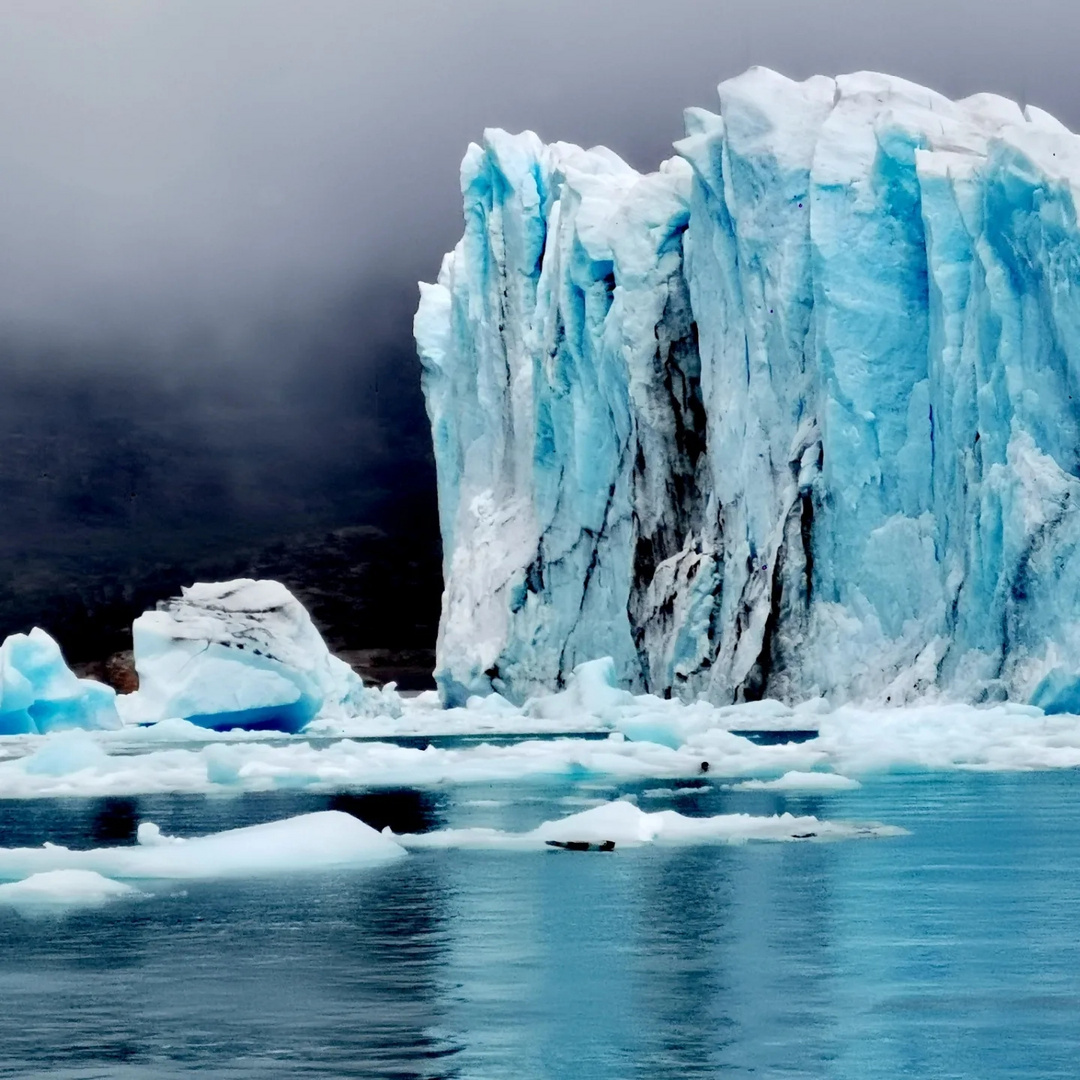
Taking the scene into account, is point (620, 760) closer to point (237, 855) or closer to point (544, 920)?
point (237, 855)

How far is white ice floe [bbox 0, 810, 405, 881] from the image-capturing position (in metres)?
7.98

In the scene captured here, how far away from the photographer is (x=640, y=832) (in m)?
9.02

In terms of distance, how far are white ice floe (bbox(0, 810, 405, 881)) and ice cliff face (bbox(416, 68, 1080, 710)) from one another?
46.6ft

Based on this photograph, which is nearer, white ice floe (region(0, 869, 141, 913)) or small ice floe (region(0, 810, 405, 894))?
white ice floe (region(0, 869, 141, 913))

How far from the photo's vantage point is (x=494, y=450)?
37.8m

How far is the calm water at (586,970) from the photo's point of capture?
14.3ft

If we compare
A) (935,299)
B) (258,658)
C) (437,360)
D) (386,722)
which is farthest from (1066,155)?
(437,360)

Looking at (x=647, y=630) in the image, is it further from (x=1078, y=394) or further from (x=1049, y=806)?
(x=1049, y=806)

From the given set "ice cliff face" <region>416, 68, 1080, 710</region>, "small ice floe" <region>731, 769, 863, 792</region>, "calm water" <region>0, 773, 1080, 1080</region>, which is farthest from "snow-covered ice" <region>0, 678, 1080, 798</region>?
"calm water" <region>0, 773, 1080, 1080</region>

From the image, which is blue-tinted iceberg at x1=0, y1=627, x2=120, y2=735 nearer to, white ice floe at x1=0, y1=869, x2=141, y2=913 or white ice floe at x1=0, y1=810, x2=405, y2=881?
white ice floe at x1=0, y1=810, x2=405, y2=881

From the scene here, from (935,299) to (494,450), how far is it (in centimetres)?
1468

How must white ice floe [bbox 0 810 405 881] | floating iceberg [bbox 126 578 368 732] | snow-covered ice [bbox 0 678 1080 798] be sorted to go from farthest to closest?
floating iceberg [bbox 126 578 368 732]
snow-covered ice [bbox 0 678 1080 798]
white ice floe [bbox 0 810 405 881]

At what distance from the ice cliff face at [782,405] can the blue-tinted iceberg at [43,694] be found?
862 cm

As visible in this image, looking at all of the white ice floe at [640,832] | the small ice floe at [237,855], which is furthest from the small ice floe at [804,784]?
the small ice floe at [237,855]
